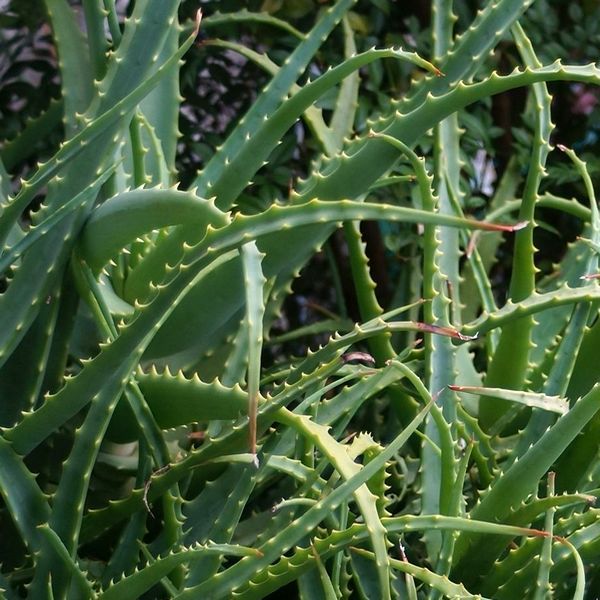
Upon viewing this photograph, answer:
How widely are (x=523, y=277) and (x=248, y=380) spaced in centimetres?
35

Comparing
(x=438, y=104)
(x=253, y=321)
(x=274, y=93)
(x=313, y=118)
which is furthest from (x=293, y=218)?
(x=313, y=118)

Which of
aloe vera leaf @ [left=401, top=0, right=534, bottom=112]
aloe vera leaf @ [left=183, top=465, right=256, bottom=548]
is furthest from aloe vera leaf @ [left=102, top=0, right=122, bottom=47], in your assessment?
aloe vera leaf @ [left=183, top=465, right=256, bottom=548]

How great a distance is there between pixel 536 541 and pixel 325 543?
6.2 inches

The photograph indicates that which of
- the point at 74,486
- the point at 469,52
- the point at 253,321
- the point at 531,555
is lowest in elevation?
the point at 531,555

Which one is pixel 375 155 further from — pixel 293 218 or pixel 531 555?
pixel 531 555

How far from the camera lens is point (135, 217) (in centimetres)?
61

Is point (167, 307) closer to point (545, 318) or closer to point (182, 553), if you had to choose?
point (182, 553)

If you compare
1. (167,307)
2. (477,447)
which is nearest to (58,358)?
(167,307)

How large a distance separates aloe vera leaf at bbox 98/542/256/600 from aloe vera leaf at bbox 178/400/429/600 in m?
0.01

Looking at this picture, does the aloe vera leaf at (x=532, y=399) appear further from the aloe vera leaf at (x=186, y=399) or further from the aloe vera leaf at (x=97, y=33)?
the aloe vera leaf at (x=97, y=33)

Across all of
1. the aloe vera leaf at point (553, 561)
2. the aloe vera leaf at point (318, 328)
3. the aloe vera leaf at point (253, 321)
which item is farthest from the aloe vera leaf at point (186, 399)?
the aloe vera leaf at point (318, 328)

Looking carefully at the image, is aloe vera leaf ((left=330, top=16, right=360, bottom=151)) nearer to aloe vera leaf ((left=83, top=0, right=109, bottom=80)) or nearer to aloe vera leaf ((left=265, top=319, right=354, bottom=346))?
aloe vera leaf ((left=265, top=319, right=354, bottom=346))

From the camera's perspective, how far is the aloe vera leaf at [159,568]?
1.71 feet

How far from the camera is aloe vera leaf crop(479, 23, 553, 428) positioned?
2.49 feet
